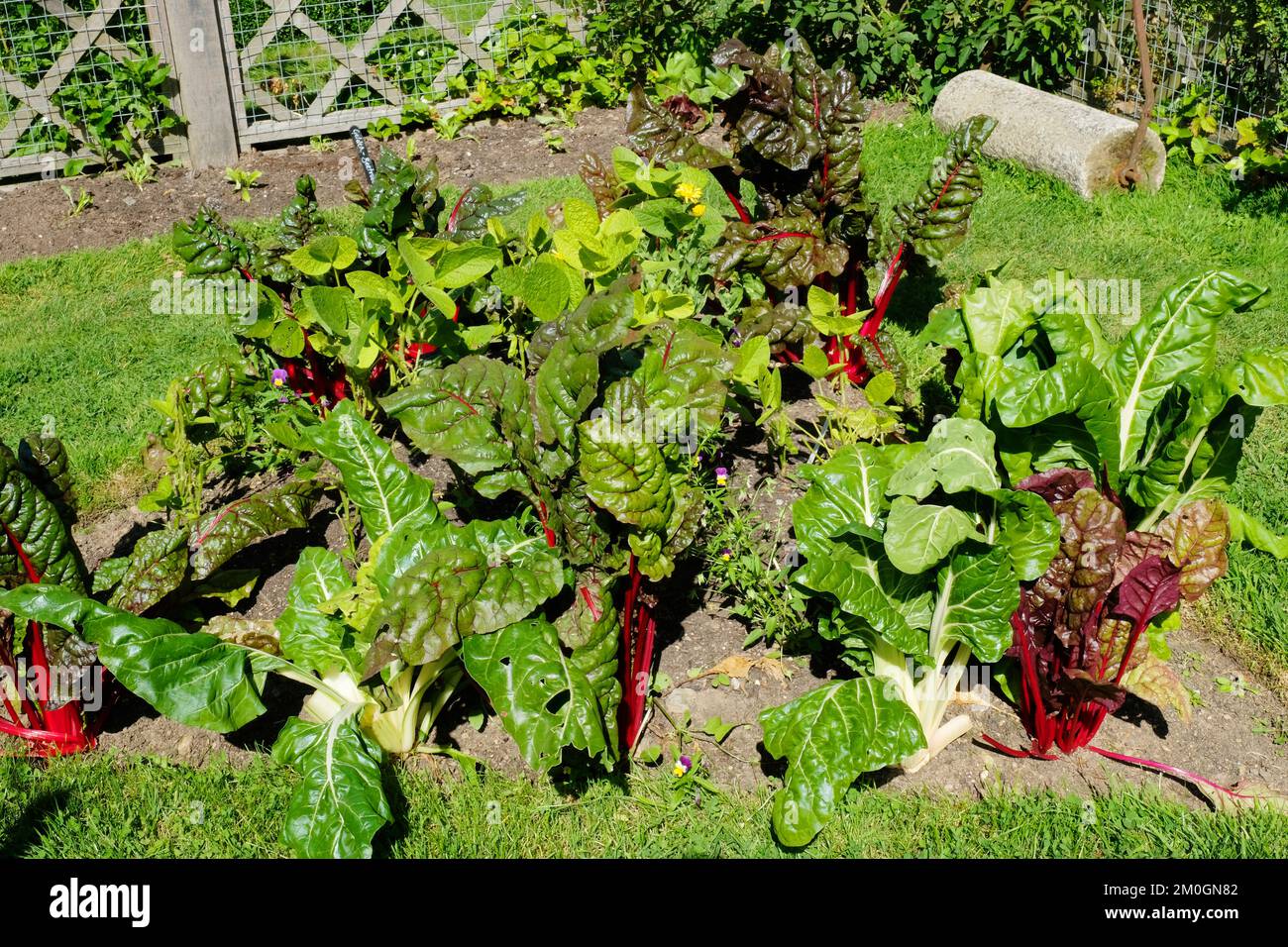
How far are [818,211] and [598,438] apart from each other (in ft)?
6.64

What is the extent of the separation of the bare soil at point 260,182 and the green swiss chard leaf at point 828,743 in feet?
13.1

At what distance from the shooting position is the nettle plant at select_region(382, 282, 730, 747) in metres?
2.79

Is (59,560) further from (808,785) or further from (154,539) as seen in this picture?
(808,785)

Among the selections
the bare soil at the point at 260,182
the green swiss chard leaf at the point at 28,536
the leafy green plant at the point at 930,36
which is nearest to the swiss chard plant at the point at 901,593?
the green swiss chard leaf at the point at 28,536

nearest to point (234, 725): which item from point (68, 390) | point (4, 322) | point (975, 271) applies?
point (68, 390)

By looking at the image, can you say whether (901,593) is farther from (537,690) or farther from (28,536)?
(28,536)

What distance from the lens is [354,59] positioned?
23.6ft

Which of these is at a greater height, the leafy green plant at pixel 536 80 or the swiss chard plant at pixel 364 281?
the leafy green plant at pixel 536 80

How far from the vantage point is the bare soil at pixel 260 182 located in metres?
6.13

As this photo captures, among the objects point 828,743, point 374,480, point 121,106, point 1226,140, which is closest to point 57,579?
point 374,480

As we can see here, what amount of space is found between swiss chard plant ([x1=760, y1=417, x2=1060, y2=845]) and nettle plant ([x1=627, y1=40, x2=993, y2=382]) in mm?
1134

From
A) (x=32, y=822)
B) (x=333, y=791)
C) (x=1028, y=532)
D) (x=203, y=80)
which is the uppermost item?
(x=203, y=80)

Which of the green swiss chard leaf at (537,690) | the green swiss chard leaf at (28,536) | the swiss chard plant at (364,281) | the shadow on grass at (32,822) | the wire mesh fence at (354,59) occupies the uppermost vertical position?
the wire mesh fence at (354,59)

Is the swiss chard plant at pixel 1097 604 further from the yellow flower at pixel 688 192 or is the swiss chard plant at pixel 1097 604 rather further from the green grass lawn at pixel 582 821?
the yellow flower at pixel 688 192
